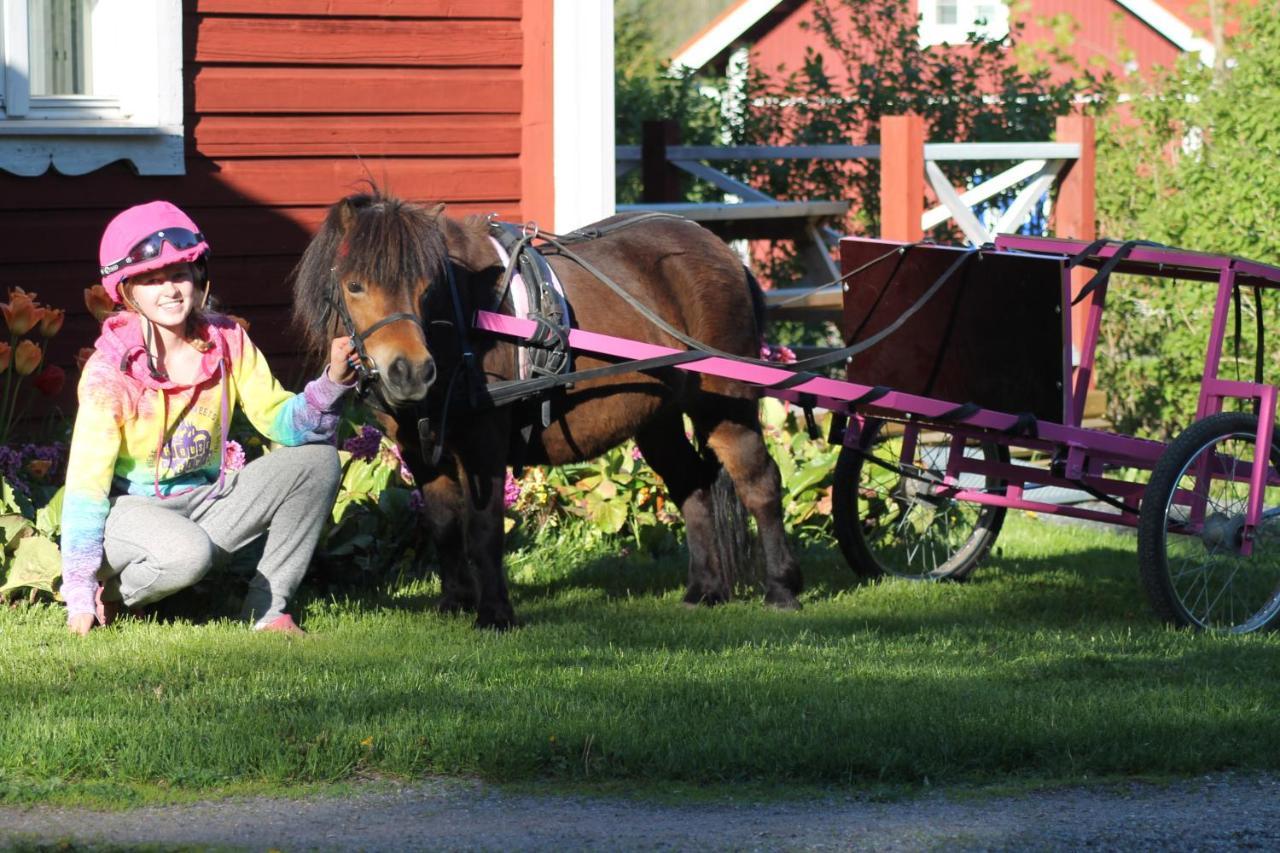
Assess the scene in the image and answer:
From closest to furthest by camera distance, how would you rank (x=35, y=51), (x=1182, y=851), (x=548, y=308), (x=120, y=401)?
(x=1182, y=851) → (x=120, y=401) → (x=548, y=308) → (x=35, y=51)

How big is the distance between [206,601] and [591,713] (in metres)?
2.14

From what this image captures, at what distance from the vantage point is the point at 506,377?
583cm

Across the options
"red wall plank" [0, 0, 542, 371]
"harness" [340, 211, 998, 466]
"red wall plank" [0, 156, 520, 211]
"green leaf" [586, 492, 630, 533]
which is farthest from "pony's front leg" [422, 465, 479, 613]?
"red wall plank" [0, 0, 542, 371]

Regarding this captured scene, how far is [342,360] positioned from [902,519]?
3457mm

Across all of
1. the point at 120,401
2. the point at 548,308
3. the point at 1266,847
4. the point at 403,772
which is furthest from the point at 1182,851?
the point at 120,401

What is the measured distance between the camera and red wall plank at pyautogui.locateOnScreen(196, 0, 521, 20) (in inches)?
324

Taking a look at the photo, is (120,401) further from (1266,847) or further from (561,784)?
(1266,847)

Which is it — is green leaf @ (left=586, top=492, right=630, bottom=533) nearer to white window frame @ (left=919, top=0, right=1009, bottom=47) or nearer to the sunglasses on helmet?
the sunglasses on helmet

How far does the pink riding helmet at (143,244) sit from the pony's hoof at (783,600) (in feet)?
8.59

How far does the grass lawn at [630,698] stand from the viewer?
175 inches

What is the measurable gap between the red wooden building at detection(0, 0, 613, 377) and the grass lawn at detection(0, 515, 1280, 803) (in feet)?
7.81

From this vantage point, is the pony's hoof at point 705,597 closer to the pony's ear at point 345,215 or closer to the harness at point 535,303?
the harness at point 535,303

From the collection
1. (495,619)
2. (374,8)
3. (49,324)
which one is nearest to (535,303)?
(495,619)

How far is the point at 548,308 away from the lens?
5.89 meters
